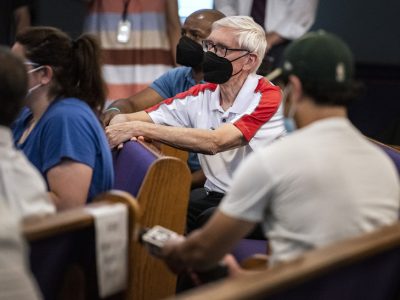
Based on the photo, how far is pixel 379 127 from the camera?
5.19 metres

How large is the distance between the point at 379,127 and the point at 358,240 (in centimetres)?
390

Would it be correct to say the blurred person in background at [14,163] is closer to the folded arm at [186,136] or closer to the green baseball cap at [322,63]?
the green baseball cap at [322,63]

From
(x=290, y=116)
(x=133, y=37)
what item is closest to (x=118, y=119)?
(x=290, y=116)

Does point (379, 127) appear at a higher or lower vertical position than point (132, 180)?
lower

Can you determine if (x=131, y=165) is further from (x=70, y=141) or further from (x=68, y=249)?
(x=68, y=249)

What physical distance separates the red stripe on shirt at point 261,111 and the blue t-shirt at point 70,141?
2.31 ft

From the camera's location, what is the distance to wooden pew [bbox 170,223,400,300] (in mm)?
1199

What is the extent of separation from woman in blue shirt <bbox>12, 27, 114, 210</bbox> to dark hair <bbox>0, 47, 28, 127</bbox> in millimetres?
463

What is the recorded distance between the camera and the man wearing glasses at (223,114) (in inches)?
107

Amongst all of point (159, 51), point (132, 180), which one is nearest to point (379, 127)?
point (159, 51)

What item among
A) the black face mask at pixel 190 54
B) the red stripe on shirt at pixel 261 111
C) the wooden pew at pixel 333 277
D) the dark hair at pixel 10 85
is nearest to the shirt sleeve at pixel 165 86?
the black face mask at pixel 190 54

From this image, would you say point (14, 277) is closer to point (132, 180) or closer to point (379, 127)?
point (132, 180)

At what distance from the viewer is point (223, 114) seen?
2.86 m

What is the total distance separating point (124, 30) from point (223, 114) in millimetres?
1579
